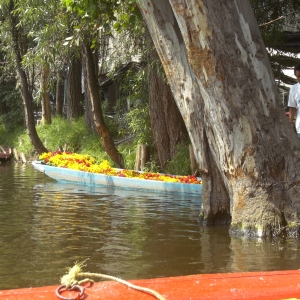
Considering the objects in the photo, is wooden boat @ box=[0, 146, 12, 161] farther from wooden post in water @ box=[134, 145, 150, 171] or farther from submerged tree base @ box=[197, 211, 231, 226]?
submerged tree base @ box=[197, 211, 231, 226]

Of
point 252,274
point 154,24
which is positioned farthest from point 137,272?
point 154,24

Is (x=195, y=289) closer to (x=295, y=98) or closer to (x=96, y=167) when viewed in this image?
Answer: (x=295, y=98)

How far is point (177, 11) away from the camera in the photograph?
8547mm

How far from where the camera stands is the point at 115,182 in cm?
1603

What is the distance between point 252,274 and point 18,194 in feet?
35.4

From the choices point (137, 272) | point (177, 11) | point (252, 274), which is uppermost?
point (177, 11)

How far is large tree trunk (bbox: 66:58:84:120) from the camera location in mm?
25688

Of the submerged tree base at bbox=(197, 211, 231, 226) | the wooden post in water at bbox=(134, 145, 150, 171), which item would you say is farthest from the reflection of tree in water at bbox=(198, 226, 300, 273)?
the wooden post in water at bbox=(134, 145, 150, 171)

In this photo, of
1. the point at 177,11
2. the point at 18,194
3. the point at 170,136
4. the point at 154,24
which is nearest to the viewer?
the point at 177,11

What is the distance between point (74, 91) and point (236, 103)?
1744 cm

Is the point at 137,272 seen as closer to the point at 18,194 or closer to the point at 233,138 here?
the point at 233,138

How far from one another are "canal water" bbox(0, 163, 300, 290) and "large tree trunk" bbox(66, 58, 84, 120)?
12111 millimetres

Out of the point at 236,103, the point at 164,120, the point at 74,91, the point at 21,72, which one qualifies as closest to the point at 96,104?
the point at 164,120

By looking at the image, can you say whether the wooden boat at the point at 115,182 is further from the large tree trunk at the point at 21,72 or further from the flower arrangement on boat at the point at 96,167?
the large tree trunk at the point at 21,72
